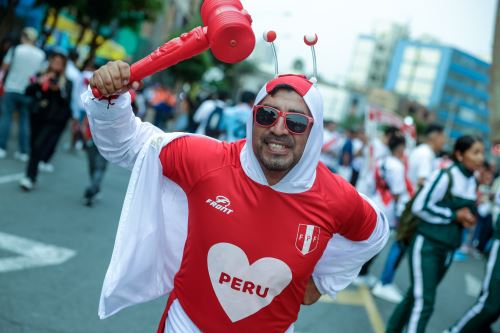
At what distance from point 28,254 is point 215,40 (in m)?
4.09

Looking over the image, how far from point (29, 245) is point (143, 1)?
13860 mm

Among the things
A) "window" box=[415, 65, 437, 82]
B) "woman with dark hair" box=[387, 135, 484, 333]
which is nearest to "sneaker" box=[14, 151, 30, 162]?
"woman with dark hair" box=[387, 135, 484, 333]

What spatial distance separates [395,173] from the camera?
284 inches

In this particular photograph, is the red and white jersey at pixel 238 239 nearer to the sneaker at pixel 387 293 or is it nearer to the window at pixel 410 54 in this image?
the sneaker at pixel 387 293

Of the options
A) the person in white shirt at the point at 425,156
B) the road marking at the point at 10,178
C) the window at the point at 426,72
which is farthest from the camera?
the window at the point at 426,72

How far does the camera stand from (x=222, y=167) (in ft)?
8.47

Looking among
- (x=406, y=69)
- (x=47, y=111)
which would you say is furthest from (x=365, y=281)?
(x=406, y=69)

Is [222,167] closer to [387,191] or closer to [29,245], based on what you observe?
[29,245]

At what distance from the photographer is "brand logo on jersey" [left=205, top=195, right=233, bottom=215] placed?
8.23ft

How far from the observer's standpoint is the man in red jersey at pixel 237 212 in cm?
250

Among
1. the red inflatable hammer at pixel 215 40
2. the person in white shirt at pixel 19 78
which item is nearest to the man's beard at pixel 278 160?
the red inflatable hammer at pixel 215 40

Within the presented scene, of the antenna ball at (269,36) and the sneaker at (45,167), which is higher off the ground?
the antenna ball at (269,36)

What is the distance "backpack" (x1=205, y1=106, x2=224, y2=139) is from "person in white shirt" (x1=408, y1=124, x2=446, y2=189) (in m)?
4.09

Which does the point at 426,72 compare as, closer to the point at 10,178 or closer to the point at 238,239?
the point at 10,178
